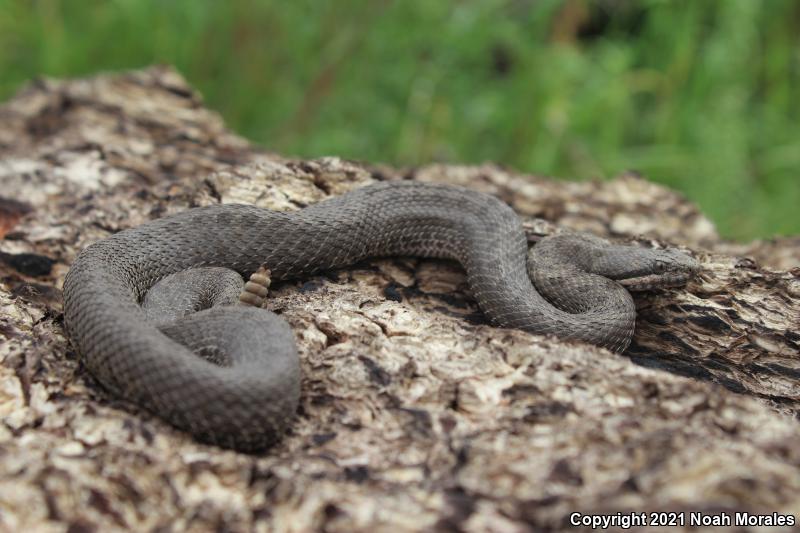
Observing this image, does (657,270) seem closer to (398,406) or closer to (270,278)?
(398,406)

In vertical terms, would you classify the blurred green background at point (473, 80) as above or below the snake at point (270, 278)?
above

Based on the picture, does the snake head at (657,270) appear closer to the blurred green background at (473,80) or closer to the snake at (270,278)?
the snake at (270,278)

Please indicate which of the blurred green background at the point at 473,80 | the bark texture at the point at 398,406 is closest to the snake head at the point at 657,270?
the bark texture at the point at 398,406

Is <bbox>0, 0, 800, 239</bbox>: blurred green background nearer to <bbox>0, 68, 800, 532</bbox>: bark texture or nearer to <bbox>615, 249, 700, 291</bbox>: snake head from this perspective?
<bbox>0, 68, 800, 532</bbox>: bark texture

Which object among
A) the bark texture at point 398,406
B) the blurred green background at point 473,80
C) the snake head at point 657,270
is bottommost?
the bark texture at point 398,406

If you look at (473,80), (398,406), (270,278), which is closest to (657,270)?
(398,406)

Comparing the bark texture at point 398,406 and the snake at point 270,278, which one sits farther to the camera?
Result: the snake at point 270,278
